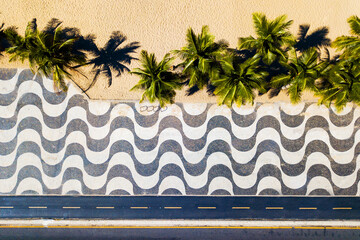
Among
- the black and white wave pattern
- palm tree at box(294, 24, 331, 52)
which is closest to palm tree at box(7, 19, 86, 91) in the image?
the black and white wave pattern

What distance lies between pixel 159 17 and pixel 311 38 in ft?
31.5

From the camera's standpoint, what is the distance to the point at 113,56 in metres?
15.6

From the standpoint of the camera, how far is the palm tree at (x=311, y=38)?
600 inches

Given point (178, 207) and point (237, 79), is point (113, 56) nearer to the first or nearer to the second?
point (237, 79)

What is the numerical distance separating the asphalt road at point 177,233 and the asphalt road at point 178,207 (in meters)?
0.78

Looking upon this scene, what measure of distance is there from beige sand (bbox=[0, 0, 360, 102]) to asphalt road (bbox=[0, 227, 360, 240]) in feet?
26.9

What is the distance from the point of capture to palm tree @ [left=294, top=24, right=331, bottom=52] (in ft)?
50.0

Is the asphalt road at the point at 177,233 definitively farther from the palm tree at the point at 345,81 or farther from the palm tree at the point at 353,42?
the palm tree at the point at 353,42

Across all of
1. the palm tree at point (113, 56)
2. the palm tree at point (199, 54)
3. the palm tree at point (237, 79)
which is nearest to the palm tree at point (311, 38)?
the palm tree at point (237, 79)

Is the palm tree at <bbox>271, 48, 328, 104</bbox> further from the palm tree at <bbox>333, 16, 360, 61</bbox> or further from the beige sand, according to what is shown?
the beige sand

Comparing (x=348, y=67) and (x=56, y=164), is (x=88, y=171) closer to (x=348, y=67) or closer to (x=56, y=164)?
(x=56, y=164)

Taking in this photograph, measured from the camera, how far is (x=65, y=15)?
51.1 feet

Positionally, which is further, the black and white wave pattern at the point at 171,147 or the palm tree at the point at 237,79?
the black and white wave pattern at the point at 171,147

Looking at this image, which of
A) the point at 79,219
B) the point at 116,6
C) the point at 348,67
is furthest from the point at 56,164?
the point at 348,67
